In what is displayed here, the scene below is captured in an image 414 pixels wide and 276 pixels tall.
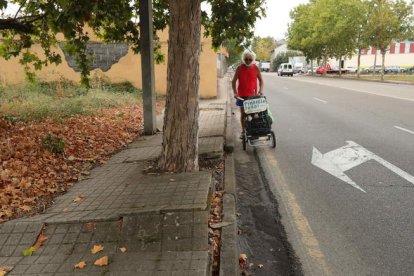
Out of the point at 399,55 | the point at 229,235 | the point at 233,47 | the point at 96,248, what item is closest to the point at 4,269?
the point at 96,248

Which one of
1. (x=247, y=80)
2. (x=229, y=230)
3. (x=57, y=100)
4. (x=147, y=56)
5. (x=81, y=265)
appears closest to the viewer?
(x=81, y=265)

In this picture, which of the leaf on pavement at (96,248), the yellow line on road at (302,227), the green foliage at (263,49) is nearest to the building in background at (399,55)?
the green foliage at (263,49)

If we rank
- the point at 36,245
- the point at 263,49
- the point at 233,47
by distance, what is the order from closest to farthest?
the point at 36,245
the point at 233,47
the point at 263,49

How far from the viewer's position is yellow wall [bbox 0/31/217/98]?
680 inches

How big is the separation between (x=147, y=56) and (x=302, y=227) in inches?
226

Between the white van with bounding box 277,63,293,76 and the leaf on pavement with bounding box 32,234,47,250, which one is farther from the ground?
the white van with bounding box 277,63,293,76

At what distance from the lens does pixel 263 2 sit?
366 inches

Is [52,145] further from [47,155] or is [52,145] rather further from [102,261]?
[102,261]

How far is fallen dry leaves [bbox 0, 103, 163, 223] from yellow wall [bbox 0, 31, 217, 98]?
690 centimetres

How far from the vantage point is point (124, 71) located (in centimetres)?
1780

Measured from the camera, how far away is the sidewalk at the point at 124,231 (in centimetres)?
344

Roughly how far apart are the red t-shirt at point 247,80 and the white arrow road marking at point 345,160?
5.53 feet

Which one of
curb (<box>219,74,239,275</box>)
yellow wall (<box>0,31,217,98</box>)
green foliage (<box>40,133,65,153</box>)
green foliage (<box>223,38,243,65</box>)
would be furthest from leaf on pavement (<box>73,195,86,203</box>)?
yellow wall (<box>0,31,217,98</box>)

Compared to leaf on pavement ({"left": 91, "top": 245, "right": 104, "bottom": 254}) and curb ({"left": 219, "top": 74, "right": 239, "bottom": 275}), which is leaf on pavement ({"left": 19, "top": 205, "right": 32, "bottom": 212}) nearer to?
leaf on pavement ({"left": 91, "top": 245, "right": 104, "bottom": 254})
